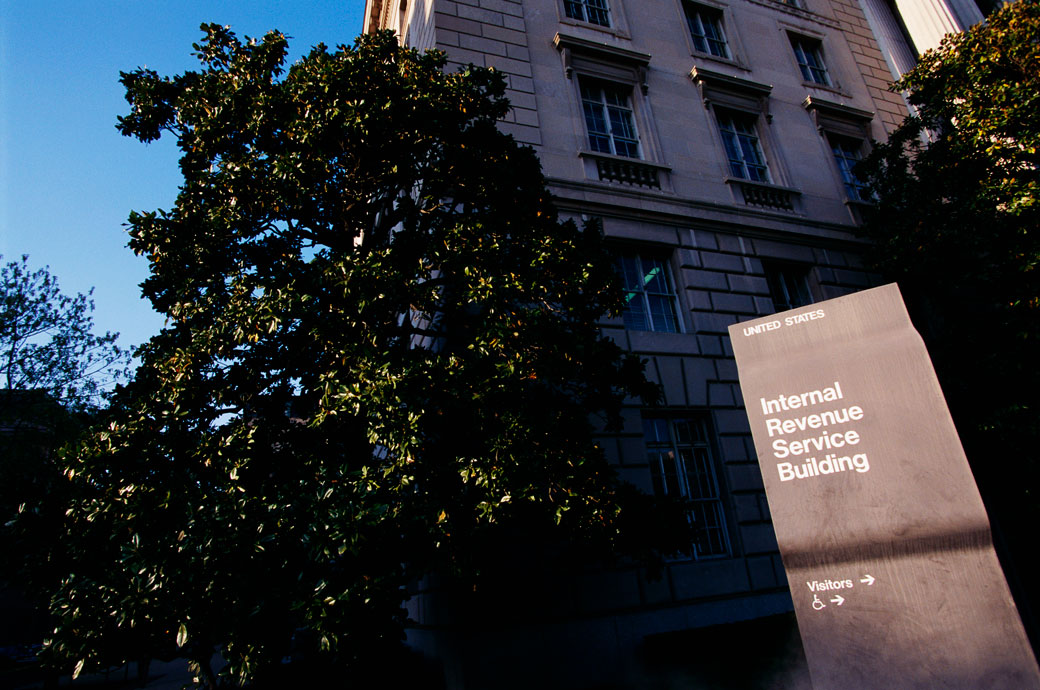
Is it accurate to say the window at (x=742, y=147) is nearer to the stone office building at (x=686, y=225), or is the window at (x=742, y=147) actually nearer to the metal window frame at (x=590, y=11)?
the stone office building at (x=686, y=225)

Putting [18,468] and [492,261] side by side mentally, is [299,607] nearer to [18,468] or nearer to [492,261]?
[492,261]

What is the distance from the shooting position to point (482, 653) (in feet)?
28.4

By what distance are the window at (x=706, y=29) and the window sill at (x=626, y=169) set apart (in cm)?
558

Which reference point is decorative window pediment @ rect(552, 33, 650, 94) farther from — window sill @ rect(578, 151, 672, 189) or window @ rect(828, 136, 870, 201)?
window @ rect(828, 136, 870, 201)

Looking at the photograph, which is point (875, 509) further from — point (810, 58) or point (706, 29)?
point (810, 58)

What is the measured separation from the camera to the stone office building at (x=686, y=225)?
29.8ft

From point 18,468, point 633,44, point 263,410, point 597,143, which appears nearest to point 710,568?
point 263,410

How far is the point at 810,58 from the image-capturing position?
1836cm

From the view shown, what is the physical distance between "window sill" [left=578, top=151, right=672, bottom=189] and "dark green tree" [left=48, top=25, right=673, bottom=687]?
4.24 m

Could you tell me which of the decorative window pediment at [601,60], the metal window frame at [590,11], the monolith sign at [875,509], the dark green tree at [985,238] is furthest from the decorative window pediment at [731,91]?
the monolith sign at [875,509]

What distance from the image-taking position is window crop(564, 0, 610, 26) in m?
15.3

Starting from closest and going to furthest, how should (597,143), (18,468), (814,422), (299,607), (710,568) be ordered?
(814,422)
(299,607)
(710,568)
(597,143)
(18,468)

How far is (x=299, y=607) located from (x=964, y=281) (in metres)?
13.6

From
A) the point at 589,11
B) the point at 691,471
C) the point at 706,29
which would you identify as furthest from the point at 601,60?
the point at 691,471
